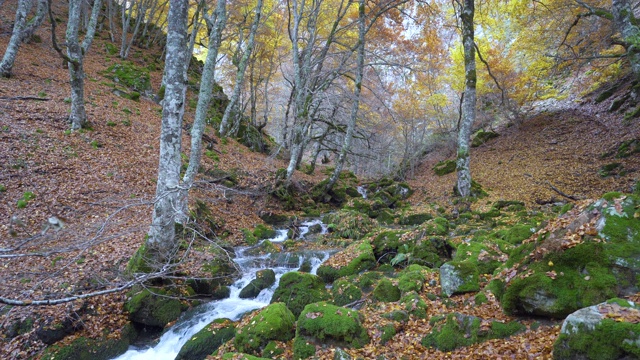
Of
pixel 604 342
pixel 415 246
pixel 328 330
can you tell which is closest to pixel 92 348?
pixel 328 330

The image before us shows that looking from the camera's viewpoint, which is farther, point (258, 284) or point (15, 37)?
point (15, 37)

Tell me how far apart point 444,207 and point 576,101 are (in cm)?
1302

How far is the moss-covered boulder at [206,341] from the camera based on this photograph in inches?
210

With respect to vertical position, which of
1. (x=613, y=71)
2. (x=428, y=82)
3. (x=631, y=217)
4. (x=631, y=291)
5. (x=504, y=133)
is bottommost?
(x=631, y=291)

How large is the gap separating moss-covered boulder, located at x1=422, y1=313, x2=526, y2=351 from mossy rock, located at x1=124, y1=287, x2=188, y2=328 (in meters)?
4.71

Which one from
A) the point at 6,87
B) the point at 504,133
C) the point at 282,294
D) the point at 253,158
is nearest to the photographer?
the point at 282,294

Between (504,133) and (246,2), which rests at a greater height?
(246,2)

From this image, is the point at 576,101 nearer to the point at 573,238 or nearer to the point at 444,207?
the point at 444,207

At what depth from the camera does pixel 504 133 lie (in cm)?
2138

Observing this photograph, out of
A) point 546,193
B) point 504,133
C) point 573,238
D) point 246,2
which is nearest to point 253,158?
point 246,2

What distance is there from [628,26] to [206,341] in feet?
47.7

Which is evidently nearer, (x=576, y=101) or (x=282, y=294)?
(x=282, y=294)

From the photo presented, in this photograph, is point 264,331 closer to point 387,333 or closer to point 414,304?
point 387,333

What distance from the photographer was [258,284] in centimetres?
742
